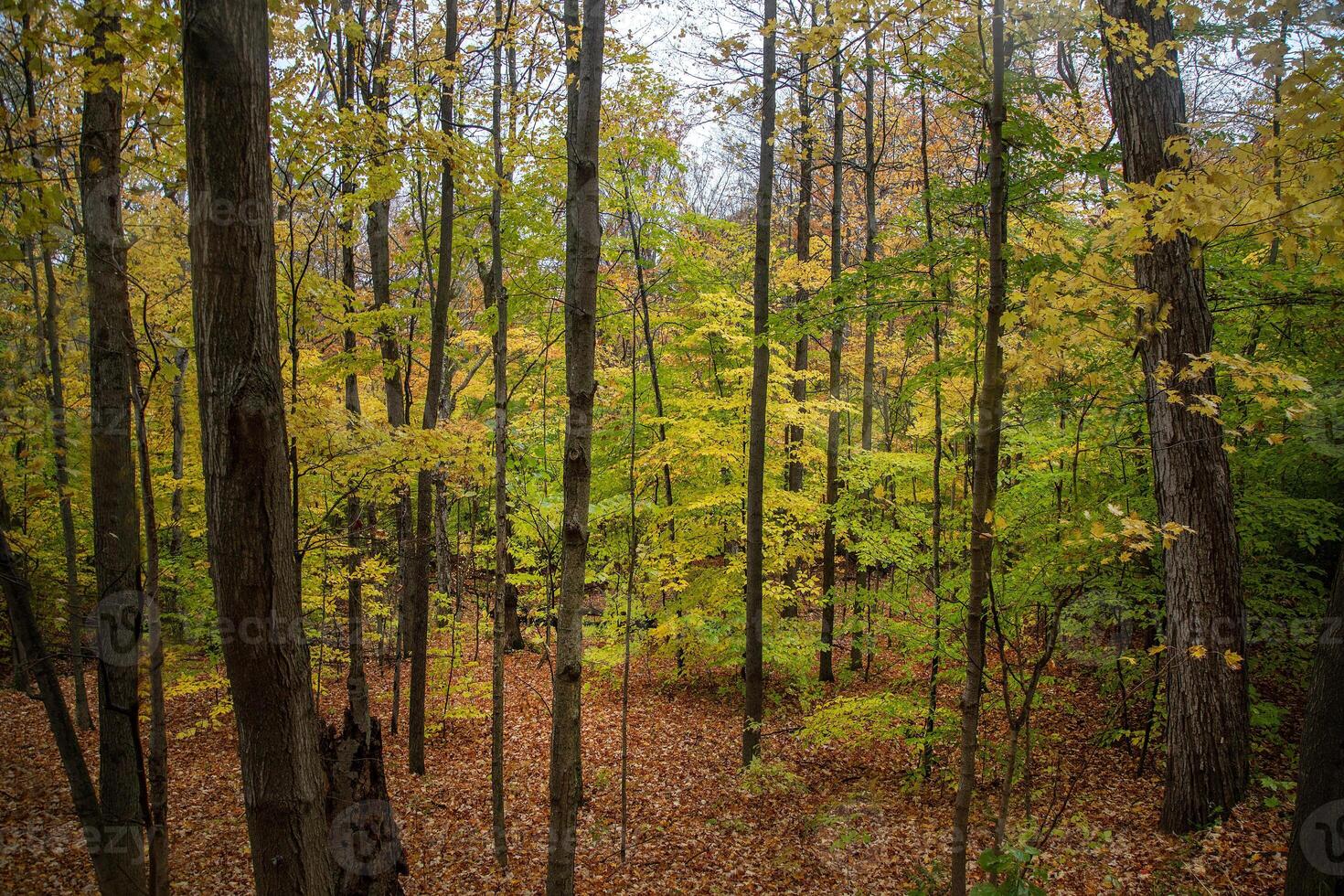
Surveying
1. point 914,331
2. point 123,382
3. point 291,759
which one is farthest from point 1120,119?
point 123,382

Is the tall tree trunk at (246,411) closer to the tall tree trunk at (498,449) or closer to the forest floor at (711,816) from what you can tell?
the tall tree trunk at (498,449)

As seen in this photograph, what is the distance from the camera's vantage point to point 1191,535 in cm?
526

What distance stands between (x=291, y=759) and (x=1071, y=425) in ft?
23.7

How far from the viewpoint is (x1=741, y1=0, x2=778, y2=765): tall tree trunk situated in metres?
8.02

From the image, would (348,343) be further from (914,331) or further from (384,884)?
(914,331)

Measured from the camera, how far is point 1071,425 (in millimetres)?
6789

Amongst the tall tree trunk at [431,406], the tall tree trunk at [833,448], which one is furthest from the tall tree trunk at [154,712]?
the tall tree trunk at [833,448]

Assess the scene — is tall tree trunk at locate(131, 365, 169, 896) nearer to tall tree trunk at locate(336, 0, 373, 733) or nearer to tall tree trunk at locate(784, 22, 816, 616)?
tall tree trunk at locate(336, 0, 373, 733)

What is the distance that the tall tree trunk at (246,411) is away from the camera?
2.21m

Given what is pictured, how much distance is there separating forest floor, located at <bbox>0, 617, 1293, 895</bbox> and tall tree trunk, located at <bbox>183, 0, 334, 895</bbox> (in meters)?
4.42

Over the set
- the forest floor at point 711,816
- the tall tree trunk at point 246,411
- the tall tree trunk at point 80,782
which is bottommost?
the forest floor at point 711,816

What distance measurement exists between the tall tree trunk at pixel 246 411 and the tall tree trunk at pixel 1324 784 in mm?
5020

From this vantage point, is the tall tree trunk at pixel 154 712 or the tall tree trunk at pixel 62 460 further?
the tall tree trunk at pixel 62 460

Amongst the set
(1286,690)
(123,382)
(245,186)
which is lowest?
(1286,690)
